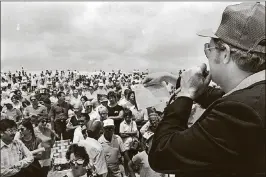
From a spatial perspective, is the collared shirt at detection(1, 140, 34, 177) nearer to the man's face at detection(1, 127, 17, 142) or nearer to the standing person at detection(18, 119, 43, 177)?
the man's face at detection(1, 127, 17, 142)

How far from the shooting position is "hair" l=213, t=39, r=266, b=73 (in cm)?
129

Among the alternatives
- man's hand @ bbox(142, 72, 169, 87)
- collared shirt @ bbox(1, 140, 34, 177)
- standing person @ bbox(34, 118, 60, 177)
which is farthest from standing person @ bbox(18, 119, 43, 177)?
man's hand @ bbox(142, 72, 169, 87)

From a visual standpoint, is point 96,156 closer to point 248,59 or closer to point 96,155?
point 96,155

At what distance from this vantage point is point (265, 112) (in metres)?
1.17

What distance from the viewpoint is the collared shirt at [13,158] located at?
544 centimetres

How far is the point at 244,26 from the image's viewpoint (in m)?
1.31

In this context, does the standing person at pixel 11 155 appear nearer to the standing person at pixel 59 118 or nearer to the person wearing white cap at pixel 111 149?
the person wearing white cap at pixel 111 149

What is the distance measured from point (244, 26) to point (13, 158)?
195 inches

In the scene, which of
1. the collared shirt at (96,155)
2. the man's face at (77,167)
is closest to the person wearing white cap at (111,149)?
the collared shirt at (96,155)

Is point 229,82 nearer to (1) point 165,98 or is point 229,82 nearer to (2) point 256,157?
(2) point 256,157

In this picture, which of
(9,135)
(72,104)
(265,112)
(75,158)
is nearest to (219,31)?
(265,112)

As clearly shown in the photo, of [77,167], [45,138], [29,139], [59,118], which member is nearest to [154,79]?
[77,167]

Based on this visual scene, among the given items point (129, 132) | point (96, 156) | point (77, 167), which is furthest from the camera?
point (129, 132)

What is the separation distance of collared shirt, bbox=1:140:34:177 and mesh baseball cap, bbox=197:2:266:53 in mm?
4757
